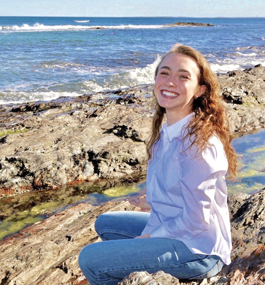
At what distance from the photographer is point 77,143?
666cm

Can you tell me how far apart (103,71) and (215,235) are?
54.3 feet

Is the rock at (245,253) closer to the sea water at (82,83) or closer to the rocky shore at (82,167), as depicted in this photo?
the rocky shore at (82,167)

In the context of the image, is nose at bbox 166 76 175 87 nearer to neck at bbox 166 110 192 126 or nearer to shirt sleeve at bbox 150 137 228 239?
neck at bbox 166 110 192 126

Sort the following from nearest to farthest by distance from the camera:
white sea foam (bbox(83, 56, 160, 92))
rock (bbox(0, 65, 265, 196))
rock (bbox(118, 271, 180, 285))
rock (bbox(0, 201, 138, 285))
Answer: rock (bbox(118, 271, 180, 285)), rock (bbox(0, 201, 138, 285)), rock (bbox(0, 65, 265, 196)), white sea foam (bbox(83, 56, 160, 92))

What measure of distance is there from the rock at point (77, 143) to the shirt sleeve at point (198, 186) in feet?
13.4

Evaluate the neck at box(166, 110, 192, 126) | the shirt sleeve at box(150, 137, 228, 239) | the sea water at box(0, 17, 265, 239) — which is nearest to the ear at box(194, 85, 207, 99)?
the neck at box(166, 110, 192, 126)

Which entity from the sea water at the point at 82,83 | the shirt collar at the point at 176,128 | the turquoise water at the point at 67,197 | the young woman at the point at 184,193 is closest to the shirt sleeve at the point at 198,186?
the young woman at the point at 184,193

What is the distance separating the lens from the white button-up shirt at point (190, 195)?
2264 mm

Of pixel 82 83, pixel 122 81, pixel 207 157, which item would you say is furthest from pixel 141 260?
pixel 122 81

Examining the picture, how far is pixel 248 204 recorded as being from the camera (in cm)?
360

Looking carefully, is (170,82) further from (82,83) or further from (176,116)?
(82,83)

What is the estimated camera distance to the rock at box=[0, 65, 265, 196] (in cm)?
608

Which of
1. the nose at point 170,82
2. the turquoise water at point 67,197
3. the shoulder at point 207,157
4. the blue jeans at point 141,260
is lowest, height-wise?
the turquoise water at point 67,197

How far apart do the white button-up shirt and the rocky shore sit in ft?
0.98
